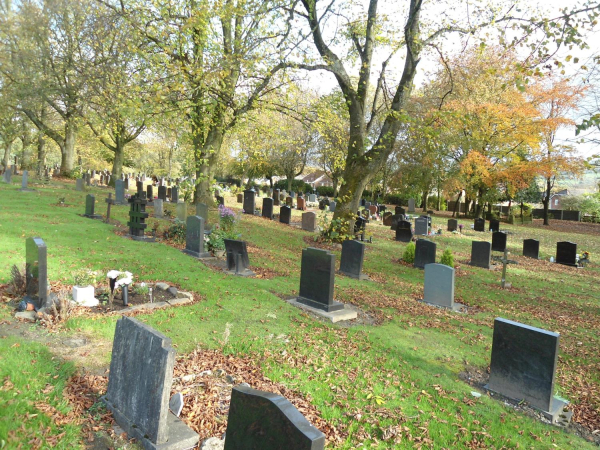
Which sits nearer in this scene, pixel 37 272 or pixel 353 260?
pixel 37 272

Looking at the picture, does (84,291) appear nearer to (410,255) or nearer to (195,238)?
(195,238)

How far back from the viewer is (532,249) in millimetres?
18156

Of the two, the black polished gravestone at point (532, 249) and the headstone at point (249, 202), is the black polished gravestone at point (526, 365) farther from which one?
the headstone at point (249, 202)

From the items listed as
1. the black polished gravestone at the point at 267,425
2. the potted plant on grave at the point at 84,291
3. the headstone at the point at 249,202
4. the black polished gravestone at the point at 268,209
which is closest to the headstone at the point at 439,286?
the potted plant on grave at the point at 84,291

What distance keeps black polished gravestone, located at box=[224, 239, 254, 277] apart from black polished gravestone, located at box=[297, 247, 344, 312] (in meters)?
2.28

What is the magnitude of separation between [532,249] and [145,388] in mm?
18789

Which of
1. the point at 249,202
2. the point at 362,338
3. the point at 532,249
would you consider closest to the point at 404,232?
the point at 532,249

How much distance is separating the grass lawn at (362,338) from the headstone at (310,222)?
18.9 ft

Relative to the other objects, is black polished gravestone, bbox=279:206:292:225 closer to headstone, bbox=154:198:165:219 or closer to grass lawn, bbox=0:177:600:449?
headstone, bbox=154:198:165:219

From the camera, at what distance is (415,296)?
10195 millimetres

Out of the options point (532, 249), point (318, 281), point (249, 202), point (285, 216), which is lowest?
point (318, 281)

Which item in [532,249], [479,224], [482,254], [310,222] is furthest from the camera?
[479,224]

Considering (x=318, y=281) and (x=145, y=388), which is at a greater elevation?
(x=318, y=281)

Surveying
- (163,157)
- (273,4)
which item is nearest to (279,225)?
(273,4)
